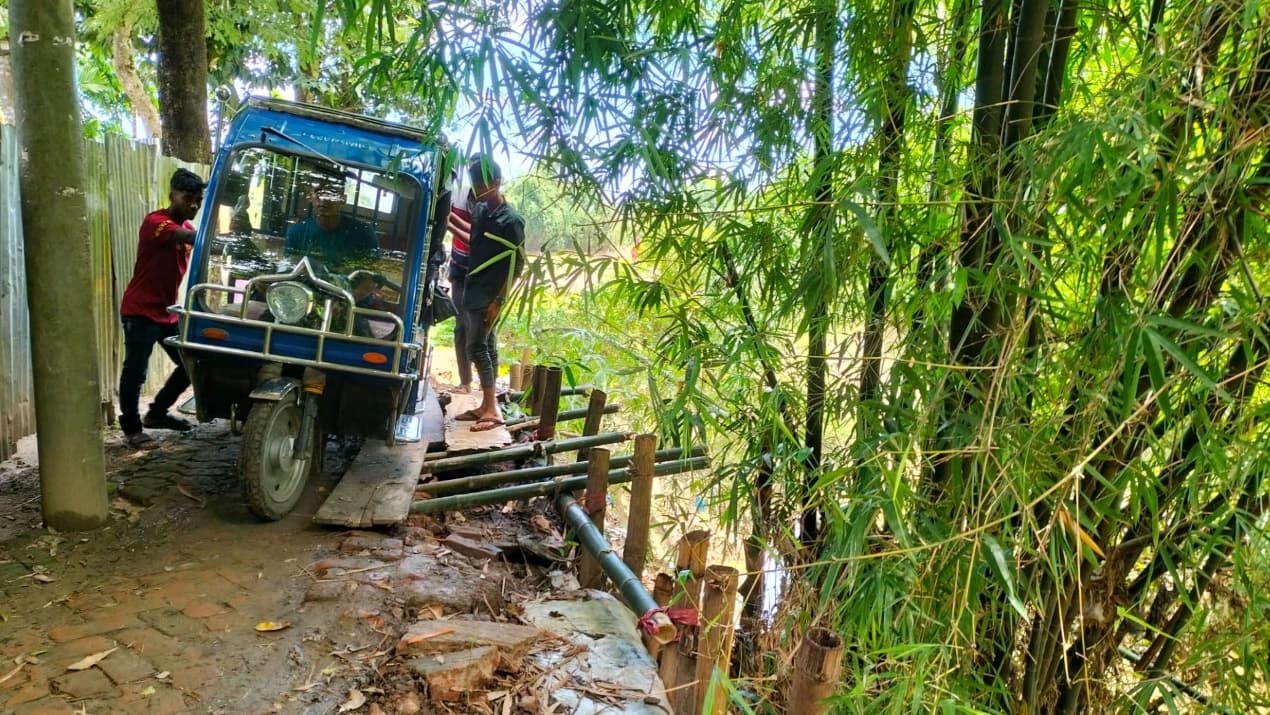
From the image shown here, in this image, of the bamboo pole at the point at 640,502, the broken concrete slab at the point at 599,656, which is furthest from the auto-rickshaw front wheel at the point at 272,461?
the bamboo pole at the point at 640,502

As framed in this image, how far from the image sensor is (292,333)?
13.2ft

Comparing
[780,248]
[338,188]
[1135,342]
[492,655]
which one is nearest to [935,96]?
[780,248]

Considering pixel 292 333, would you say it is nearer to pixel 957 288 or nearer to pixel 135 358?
pixel 135 358

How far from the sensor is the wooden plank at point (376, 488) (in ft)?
13.2

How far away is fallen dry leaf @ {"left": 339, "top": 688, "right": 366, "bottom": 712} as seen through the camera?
8.48 feet

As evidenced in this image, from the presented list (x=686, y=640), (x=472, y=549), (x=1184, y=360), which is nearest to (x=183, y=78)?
(x=472, y=549)

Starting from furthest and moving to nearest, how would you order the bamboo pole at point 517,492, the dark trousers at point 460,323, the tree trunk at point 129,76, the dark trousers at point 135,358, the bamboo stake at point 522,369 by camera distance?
1. the tree trunk at point 129,76
2. the bamboo stake at point 522,369
3. the dark trousers at point 460,323
4. the dark trousers at point 135,358
5. the bamboo pole at point 517,492

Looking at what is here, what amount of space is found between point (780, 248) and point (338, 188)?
3075 millimetres

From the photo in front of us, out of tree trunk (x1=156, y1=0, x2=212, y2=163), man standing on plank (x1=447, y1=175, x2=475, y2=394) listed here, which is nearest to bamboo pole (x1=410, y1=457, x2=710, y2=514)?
man standing on plank (x1=447, y1=175, x2=475, y2=394)

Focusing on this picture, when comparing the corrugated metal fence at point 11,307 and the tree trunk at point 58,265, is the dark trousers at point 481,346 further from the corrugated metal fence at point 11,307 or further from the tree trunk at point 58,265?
the corrugated metal fence at point 11,307

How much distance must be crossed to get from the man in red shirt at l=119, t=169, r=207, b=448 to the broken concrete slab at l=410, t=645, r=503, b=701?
2.86m

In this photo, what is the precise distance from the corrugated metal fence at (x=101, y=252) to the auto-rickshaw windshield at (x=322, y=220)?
780mm

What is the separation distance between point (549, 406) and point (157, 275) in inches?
109

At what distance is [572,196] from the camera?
2.59 meters
